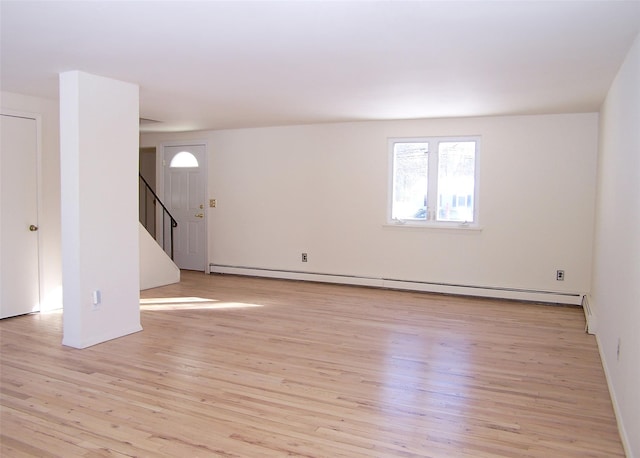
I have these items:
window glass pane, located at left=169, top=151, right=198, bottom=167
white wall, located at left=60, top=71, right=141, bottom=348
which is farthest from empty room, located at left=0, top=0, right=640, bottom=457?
window glass pane, located at left=169, top=151, right=198, bottom=167

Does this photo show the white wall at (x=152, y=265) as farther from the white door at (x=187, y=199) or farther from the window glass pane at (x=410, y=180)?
the window glass pane at (x=410, y=180)

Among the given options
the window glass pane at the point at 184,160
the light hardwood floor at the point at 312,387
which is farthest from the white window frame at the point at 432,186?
the window glass pane at the point at 184,160

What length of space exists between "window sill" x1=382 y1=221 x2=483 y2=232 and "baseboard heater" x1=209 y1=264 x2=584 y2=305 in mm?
749

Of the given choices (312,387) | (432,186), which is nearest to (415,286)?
(432,186)

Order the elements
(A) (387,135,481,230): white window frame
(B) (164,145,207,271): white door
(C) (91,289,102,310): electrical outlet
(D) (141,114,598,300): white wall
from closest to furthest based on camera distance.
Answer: (C) (91,289,102,310): electrical outlet < (D) (141,114,598,300): white wall < (A) (387,135,481,230): white window frame < (B) (164,145,207,271): white door

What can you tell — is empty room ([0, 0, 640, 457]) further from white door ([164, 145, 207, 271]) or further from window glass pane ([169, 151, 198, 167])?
window glass pane ([169, 151, 198, 167])

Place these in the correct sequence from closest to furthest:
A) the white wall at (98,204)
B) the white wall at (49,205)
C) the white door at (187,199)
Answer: the white wall at (98,204) → the white wall at (49,205) → the white door at (187,199)

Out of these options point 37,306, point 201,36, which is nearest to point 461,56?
point 201,36

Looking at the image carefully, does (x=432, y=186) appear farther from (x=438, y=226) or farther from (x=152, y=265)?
(x=152, y=265)

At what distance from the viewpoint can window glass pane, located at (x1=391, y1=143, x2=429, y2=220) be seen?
21.8 ft

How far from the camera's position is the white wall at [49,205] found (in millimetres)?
5328

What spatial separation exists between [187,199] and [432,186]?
167 inches

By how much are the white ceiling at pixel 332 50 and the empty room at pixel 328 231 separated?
3cm

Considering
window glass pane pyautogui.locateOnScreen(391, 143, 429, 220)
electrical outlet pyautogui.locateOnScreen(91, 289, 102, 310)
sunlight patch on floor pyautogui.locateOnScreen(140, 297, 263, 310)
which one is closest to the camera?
electrical outlet pyautogui.locateOnScreen(91, 289, 102, 310)
